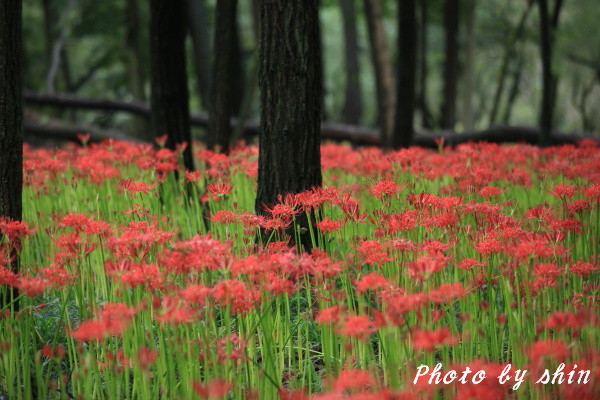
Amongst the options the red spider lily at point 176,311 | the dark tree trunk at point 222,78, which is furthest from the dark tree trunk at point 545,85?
the red spider lily at point 176,311

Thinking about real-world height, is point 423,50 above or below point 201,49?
above

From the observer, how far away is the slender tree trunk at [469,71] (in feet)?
52.4

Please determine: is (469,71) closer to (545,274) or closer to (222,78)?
(222,78)

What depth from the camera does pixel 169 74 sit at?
25.4 feet

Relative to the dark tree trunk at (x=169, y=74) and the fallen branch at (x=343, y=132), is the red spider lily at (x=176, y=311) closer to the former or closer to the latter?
the dark tree trunk at (x=169, y=74)

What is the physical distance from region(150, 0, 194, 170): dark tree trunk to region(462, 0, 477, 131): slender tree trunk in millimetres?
9488

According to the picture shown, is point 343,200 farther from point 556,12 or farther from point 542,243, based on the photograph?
point 556,12

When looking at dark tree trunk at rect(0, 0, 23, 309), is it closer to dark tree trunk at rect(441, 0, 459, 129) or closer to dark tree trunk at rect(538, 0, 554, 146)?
dark tree trunk at rect(538, 0, 554, 146)

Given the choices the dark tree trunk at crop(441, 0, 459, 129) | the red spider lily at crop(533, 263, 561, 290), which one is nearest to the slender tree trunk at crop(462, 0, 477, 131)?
the dark tree trunk at crop(441, 0, 459, 129)

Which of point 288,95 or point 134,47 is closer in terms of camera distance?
point 288,95

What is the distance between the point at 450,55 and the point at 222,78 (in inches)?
370

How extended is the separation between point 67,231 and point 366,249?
99.6 inches

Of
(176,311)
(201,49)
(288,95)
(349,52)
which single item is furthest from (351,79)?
(176,311)

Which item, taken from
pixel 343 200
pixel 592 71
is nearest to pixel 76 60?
pixel 592 71
